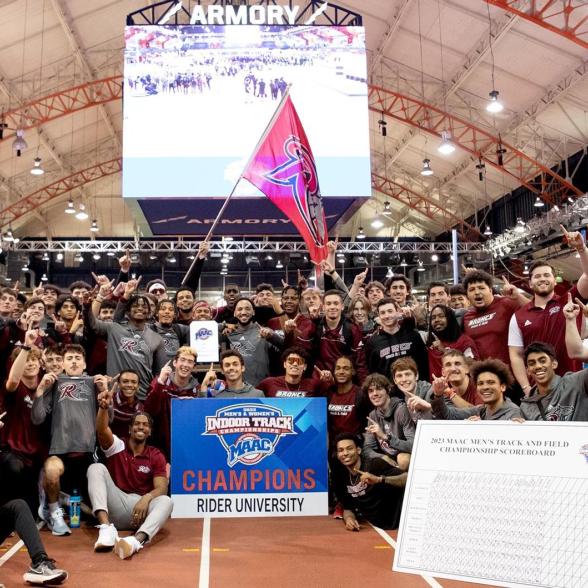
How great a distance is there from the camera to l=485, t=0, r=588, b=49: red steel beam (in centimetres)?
1395

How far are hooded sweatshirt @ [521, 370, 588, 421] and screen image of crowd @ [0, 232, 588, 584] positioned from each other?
0.03ft

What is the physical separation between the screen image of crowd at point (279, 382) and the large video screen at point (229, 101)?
379 cm

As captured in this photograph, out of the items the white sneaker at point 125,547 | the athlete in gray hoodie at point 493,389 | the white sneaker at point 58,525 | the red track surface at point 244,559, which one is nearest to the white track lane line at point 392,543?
the red track surface at point 244,559

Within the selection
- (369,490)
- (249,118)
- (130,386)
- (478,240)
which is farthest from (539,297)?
(478,240)

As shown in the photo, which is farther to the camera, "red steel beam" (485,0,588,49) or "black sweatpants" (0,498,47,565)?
"red steel beam" (485,0,588,49)

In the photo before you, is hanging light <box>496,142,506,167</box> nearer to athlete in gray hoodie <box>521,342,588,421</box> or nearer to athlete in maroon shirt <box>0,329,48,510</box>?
athlete in gray hoodie <box>521,342,588,421</box>

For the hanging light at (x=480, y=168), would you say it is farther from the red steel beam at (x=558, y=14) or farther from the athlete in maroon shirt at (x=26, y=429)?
the athlete in maroon shirt at (x=26, y=429)

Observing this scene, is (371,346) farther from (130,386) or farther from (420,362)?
(130,386)

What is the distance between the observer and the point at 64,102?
21.9 metres

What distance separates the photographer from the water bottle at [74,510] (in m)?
5.77

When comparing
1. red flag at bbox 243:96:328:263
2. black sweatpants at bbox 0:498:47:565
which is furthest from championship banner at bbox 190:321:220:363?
black sweatpants at bbox 0:498:47:565

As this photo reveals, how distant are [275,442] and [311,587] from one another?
204cm

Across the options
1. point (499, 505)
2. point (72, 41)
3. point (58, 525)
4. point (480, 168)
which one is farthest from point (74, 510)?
point (480, 168)

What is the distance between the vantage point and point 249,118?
10844 millimetres
